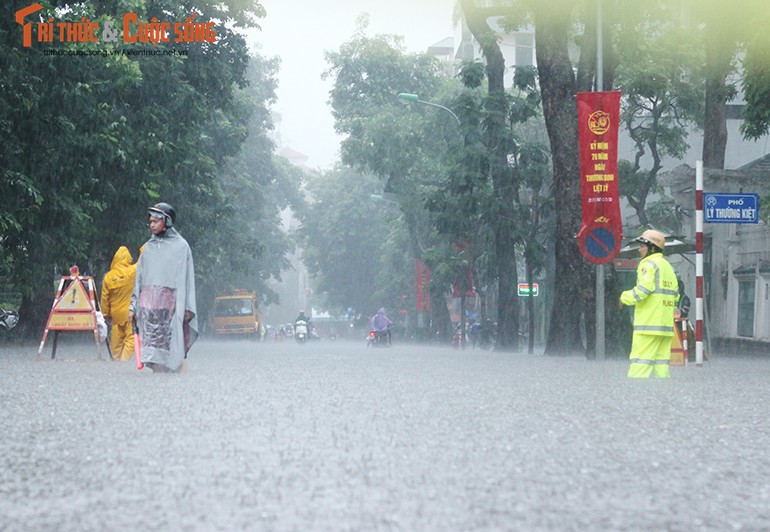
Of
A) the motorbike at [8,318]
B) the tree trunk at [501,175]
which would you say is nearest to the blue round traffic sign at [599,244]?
the tree trunk at [501,175]

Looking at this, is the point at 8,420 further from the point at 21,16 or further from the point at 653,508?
the point at 21,16

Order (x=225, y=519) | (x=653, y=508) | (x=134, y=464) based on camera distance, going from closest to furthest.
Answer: (x=225, y=519) < (x=653, y=508) < (x=134, y=464)

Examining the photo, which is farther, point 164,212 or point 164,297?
point 164,297

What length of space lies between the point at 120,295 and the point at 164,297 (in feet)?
15.8

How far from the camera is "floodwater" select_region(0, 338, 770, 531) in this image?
239 inches

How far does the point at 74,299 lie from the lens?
72.4ft

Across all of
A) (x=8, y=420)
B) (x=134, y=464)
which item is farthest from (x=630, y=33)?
(x=134, y=464)

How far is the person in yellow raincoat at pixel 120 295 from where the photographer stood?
2155 centimetres

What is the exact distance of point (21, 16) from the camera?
82.0ft

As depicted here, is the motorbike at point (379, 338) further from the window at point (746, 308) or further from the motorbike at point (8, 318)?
the window at point (746, 308)

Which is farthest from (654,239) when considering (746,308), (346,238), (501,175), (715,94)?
(346,238)

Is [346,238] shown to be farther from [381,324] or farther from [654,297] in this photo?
[654,297]

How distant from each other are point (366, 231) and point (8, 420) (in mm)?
73491

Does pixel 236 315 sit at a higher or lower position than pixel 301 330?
higher
